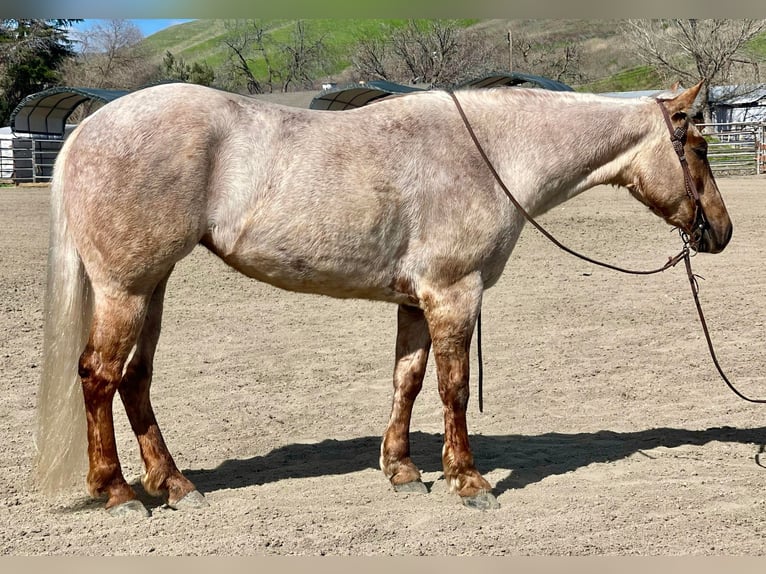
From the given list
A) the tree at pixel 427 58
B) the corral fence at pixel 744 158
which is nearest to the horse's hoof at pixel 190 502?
the corral fence at pixel 744 158

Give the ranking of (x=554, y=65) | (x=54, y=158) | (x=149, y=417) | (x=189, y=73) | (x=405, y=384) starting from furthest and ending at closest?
(x=554, y=65) → (x=189, y=73) → (x=54, y=158) → (x=405, y=384) → (x=149, y=417)

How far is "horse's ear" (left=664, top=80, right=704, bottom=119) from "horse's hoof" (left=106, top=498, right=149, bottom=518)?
359cm

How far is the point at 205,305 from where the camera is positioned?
933 centimetres

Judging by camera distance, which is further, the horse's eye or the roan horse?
the horse's eye

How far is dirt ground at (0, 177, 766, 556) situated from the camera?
13.1 feet

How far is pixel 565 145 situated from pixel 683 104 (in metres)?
0.72

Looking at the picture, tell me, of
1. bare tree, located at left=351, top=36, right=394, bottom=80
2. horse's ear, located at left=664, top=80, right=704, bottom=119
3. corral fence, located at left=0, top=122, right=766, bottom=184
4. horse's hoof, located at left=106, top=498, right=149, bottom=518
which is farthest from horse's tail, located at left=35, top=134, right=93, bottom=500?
bare tree, located at left=351, top=36, right=394, bottom=80

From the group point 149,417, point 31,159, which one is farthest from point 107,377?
point 31,159

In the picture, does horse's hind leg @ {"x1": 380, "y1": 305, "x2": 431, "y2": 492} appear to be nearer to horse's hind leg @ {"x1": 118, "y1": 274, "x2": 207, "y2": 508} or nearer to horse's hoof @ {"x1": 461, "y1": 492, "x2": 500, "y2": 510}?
horse's hoof @ {"x1": 461, "y1": 492, "x2": 500, "y2": 510}

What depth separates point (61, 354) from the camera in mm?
4340

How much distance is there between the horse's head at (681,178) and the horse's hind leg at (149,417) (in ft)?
9.24

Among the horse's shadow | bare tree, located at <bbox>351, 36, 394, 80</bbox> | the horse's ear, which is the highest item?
bare tree, located at <bbox>351, 36, 394, 80</bbox>

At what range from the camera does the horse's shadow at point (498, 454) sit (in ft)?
16.1

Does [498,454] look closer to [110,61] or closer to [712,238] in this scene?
[712,238]
